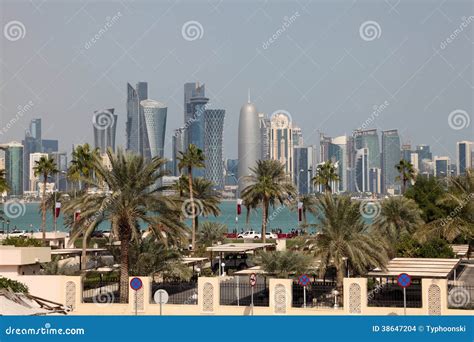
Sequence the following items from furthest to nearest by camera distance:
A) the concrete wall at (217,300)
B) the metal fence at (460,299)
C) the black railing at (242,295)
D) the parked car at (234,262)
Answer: the parked car at (234,262) < the black railing at (242,295) < the metal fence at (460,299) < the concrete wall at (217,300)

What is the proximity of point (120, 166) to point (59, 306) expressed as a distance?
924cm

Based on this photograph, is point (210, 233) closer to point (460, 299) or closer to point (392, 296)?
point (392, 296)

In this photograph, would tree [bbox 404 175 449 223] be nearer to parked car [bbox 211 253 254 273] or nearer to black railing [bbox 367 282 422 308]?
parked car [bbox 211 253 254 273]

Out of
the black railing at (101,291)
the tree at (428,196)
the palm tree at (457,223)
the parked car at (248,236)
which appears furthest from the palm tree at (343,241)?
the parked car at (248,236)

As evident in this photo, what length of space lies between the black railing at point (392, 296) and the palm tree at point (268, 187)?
82.1 ft

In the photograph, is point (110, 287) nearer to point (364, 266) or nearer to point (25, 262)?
point (25, 262)

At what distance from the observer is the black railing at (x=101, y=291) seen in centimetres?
2952

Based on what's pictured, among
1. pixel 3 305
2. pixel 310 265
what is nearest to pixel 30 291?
pixel 3 305

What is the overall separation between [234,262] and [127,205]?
1863cm

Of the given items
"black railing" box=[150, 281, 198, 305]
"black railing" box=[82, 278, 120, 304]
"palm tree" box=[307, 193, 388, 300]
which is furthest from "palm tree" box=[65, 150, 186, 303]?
"palm tree" box=[307, 193, 388, 300]

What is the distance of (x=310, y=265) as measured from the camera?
31.7 meters

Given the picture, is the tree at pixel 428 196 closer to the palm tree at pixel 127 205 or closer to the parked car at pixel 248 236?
the parked car at pixel 248 236

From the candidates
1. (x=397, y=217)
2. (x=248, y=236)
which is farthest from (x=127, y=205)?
(x=248, y=236)

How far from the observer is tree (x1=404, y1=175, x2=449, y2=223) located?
57562mm
